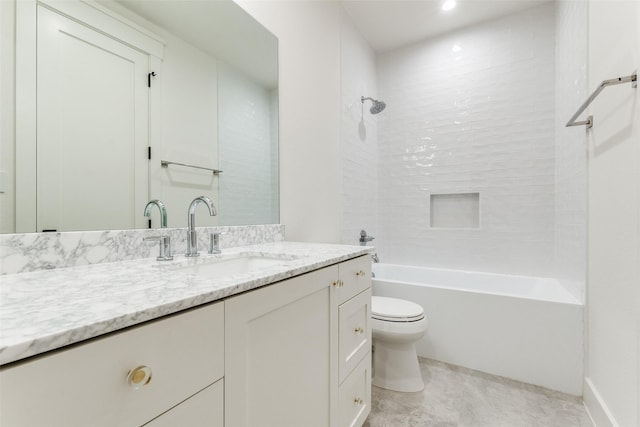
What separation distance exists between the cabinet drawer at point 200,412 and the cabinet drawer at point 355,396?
24.1 inches

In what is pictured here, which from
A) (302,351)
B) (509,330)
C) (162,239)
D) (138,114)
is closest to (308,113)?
(138,114)

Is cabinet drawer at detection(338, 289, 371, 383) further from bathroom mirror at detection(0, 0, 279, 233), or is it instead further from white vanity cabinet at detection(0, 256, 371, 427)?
bathroom mirror at detection(0, 0, 279, 233)

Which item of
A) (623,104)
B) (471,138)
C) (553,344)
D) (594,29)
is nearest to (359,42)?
(471,138)

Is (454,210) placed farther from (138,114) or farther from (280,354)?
(138,114)

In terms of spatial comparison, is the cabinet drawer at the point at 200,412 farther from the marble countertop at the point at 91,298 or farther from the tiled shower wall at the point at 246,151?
the tiled shower wall at the point at 246,151

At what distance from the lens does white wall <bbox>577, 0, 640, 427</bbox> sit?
1022mm

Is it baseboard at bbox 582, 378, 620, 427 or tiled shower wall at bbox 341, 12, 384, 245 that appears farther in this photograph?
tiled shower wall at bbox 341, 12, 384, 245

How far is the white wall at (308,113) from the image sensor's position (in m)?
1.69

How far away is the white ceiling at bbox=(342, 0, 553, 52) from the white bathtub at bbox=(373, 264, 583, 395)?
217 centimetres

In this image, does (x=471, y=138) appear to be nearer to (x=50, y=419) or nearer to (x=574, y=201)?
(x=574, y=201)

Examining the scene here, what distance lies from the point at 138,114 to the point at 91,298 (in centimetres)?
73

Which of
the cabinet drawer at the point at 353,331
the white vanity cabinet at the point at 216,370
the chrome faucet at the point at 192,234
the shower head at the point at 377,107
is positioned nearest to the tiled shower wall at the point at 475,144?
the shower head at the point at 377,107

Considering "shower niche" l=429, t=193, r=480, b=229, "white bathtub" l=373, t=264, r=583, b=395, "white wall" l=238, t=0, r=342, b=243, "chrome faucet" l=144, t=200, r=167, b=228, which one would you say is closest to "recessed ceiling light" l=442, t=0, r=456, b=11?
"white wall" l=238, t=0, r=342, b=243

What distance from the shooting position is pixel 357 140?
2.60 meters
